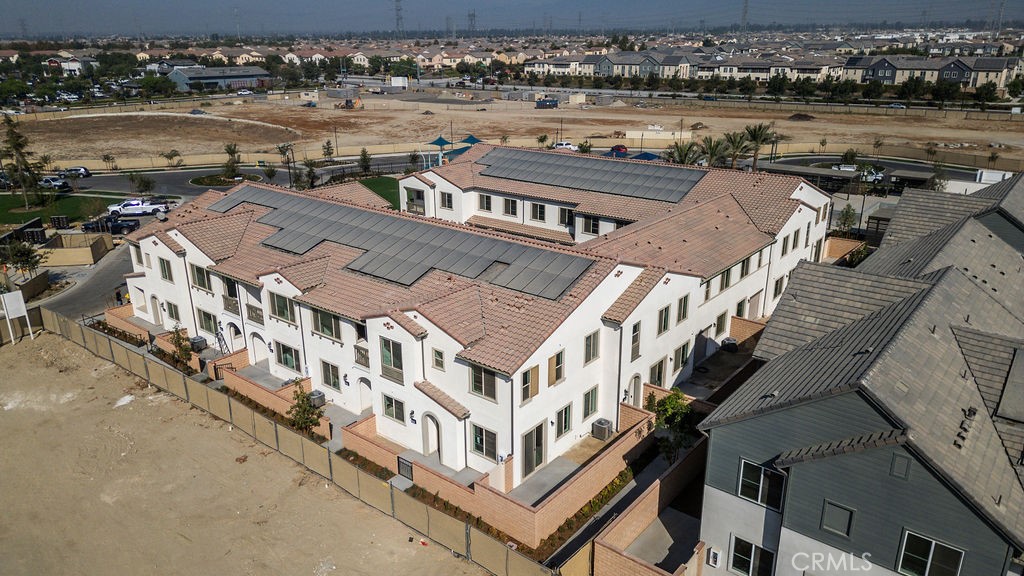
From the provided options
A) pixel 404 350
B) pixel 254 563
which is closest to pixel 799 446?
pixel 404 350

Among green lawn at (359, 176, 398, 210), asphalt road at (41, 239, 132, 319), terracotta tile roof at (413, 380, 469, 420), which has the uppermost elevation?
terracotta tile roof at (413, 380, 469, 420)

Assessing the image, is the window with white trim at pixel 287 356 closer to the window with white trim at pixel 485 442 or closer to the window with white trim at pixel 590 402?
the window with white trim at pixel 485 442

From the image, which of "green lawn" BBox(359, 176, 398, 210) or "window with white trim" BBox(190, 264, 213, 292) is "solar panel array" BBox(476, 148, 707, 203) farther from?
"window with white trim" BBox(190, 264, 213, 292)

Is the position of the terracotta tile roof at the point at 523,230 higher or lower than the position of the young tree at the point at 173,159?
higher

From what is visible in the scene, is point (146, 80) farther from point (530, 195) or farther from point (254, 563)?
point (254, 563)

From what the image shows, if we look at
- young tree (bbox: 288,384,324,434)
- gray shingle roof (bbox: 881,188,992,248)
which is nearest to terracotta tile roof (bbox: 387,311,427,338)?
young tree (bbox: 288,384,324,434)

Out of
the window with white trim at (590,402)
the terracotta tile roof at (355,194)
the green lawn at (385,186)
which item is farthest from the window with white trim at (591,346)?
the green lawn at (385,186)

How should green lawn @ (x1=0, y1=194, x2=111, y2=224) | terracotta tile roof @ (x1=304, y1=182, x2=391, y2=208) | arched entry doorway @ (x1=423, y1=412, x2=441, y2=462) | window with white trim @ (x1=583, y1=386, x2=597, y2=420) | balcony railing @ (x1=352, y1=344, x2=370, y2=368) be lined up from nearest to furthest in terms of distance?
arched entry doorway @ (x1=423, y1=412, x2=441, y2=462) < window with white trim @ (x1=583, y1=386, x2=597, y2=420) < balcony railing @ (x1=352, y1=344, x2=370, y2=368) < terracotta tile roof @ (x1=304, y1=182, x2=391, y2=208) < green lawn @ (x1=0, y1=194, x2=111, y2=224)
